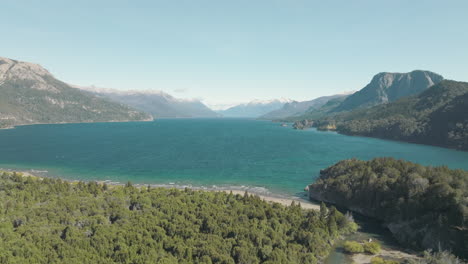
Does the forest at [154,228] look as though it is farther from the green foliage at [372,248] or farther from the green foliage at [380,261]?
the green foliage at [380,261]

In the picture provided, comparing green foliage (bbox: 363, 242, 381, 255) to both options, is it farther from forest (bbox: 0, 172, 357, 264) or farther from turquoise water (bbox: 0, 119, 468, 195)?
turquoise water (bbox: 0, 119, 468, 195)

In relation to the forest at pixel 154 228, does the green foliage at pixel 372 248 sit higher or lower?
lower

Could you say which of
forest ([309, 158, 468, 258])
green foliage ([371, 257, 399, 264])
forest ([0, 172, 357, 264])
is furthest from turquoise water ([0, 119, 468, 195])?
green foliage ([371, 257, 399, 264])

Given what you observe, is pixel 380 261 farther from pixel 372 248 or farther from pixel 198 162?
pixel 198 162

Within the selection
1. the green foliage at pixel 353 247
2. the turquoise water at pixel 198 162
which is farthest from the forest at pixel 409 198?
the turquoise water at pixel 198 162

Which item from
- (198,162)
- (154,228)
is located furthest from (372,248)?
(198,162)

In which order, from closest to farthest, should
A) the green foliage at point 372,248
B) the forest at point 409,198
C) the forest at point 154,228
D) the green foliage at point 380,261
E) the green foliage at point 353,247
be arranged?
the forest at point 154,228, the green foliage at point 380,261, the green foliage at point 372,248, the green foliage at point 353,247, the forest at point 409,198
